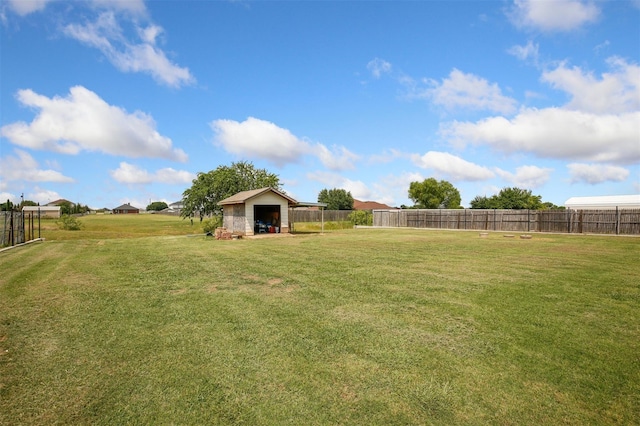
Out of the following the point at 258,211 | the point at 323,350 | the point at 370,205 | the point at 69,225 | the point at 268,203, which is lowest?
the point at 323,350

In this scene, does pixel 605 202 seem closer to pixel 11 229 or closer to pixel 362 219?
pixel 362 219

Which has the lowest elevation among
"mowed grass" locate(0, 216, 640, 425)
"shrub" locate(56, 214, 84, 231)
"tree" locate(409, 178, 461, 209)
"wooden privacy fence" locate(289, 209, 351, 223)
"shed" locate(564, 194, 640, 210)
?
"mowed grass" locate(0, 216, 640, 425)

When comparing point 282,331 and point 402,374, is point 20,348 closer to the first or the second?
point 282,331

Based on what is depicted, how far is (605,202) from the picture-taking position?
4153 centimetres

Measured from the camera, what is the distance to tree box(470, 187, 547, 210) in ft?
205

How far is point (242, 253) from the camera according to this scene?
14.8 meters

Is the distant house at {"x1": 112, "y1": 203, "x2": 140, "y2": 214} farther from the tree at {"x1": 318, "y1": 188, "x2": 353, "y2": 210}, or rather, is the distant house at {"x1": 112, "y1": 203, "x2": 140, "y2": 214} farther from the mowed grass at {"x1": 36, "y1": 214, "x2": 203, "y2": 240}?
the tree at {"x1": 318, "y1": 188, "x2": 353, "y2": 210}

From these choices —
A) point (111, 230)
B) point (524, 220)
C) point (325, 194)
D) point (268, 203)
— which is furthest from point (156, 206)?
point (524, 220)

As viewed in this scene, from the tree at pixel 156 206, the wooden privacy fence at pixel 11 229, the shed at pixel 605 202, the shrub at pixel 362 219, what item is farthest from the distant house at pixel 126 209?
the shed at pixel 605 202

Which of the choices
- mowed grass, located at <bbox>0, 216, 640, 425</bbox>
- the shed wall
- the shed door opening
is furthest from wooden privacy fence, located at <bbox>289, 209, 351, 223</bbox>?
mowed grass, located at <bbox>0, 216, 640, 425</bbox>

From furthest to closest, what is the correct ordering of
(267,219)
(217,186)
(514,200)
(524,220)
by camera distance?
(514,200) → (217,186) → (524,220) → (267,219)

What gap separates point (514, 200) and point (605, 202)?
846 inches

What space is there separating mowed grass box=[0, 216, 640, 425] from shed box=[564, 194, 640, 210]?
126 feet

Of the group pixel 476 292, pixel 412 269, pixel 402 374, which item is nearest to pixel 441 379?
pixel 402 374
